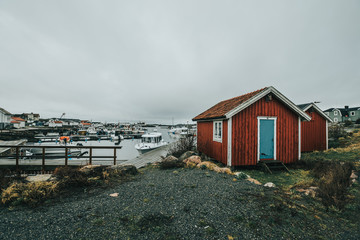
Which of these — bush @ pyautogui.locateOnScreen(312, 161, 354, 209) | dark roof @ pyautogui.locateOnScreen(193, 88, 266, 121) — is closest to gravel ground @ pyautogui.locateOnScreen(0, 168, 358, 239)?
bush @ pyautogui.locateOnScreen(312, 161, 354, 209)

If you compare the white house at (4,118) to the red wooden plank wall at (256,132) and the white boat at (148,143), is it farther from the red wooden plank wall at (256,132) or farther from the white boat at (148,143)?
the red wooden plank wall at (256,132)

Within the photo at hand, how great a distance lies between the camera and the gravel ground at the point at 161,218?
10.2 ft

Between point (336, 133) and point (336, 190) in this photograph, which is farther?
point (336, 133)

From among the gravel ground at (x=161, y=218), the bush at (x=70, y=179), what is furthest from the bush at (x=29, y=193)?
the bush at (x=70, y=179)

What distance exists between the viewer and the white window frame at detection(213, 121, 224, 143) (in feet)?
31.9

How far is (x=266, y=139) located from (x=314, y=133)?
8658 mm

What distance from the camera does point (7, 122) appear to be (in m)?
48.9

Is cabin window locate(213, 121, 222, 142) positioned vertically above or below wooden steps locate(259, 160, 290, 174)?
above

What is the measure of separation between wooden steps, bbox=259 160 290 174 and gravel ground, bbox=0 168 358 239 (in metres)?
4.25

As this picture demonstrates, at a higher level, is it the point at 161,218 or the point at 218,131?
the point at 218,131

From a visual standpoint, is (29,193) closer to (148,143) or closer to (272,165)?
(272,165)

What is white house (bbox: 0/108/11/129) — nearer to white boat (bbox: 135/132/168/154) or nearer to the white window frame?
white boat (bbox: 135/132/168/154)

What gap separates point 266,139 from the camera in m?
9.55

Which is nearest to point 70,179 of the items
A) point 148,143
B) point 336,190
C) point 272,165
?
point 336,190
